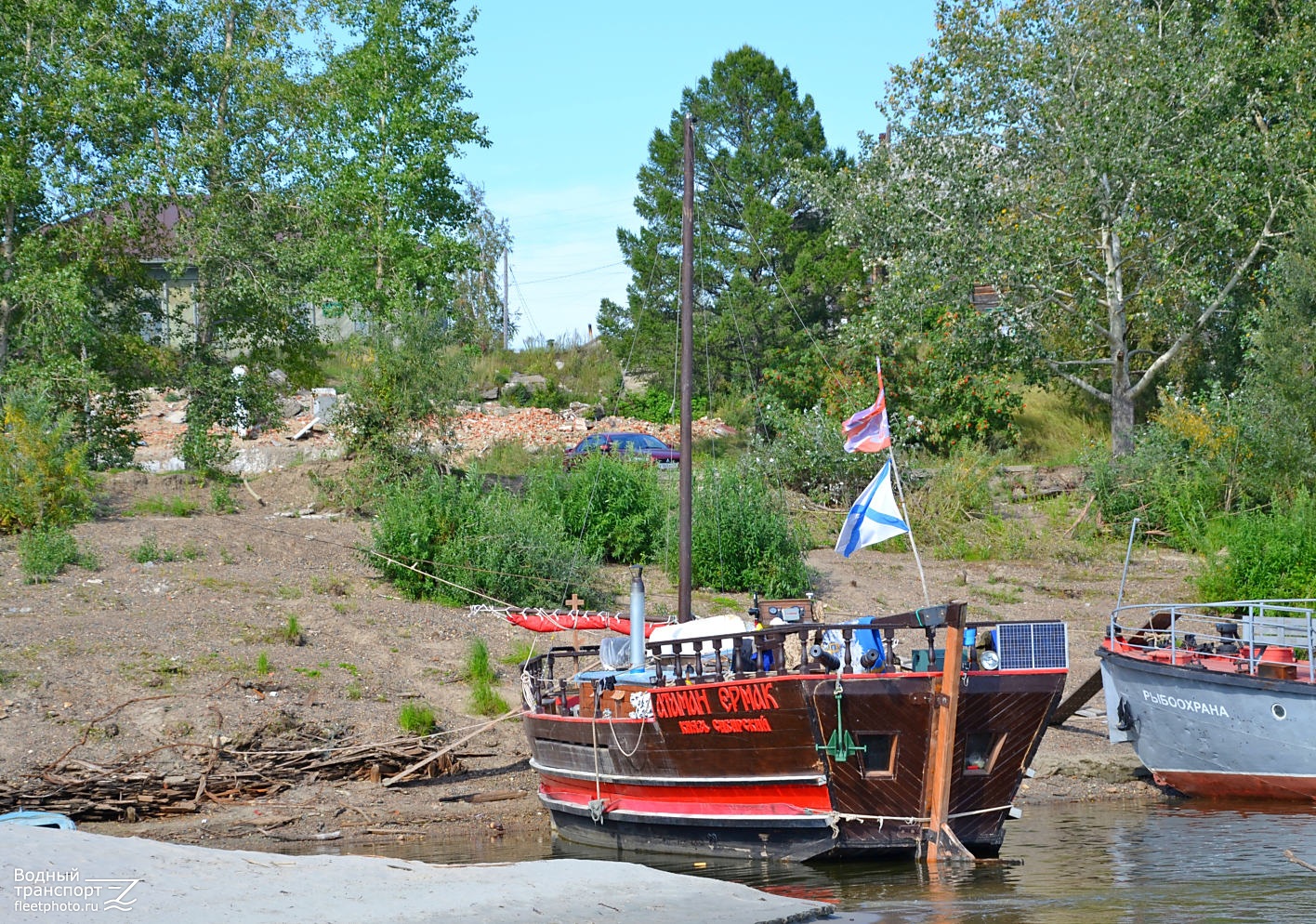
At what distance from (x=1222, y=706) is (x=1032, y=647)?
16.4 feet

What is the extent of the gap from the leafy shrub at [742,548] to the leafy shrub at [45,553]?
38.5 ft

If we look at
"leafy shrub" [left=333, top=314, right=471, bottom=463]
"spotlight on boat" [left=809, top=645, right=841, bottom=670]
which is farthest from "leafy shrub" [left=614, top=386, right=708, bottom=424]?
"spotlight on boat" [left=809, top=645, right=841, bottom=670]

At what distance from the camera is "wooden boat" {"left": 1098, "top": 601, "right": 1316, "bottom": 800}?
16141 millimetres

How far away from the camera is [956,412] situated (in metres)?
34.7

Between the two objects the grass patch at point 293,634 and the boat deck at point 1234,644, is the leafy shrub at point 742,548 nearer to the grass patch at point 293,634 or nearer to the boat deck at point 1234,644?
the boat deck at point 1234,644

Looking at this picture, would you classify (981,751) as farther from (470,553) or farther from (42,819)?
(470,553)

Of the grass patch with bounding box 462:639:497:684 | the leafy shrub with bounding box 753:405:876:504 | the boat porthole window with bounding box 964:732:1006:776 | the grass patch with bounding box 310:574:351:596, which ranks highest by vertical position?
the leafy shrub with bounding box 753:405:876:504

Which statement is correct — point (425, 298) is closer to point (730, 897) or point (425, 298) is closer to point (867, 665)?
point (867, 665)

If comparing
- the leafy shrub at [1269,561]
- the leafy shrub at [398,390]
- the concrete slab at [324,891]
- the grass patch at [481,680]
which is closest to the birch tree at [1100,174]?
the leafy shrub at [1269,561]

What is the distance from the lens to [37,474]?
950 inches

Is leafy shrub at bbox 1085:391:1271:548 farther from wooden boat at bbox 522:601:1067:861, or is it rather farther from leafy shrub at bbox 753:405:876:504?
wooden boat at bbox 522:601:1067:861

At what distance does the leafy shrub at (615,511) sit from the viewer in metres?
27.7

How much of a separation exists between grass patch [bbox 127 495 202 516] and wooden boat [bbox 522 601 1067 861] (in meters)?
16.2

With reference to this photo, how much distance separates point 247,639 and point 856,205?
72.1ft
